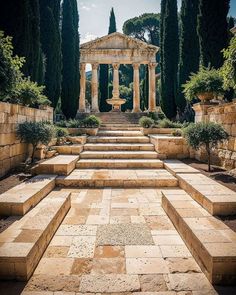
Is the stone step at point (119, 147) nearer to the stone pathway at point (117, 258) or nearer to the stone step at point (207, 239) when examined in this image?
the stone pathway at point (117, 258)

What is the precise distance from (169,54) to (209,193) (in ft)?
54.2

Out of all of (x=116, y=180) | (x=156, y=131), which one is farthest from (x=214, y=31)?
(x=116, y=180)

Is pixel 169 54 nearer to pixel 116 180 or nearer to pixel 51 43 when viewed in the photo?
pixel 51 43

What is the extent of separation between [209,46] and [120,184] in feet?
29.0

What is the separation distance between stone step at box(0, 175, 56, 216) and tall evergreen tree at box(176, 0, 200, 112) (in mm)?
13267

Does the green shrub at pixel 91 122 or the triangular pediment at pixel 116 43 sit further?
the triangular pediment at pixel 116 43

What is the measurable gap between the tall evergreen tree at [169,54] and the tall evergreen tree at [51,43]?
8.39 m

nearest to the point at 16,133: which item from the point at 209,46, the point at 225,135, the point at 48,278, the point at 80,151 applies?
the point at 80,151

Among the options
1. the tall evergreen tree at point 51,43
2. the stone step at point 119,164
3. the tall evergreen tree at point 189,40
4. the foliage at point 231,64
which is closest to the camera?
the foliage at point 231,64

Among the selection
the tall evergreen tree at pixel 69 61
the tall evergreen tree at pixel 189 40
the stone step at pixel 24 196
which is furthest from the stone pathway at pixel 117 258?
the tall evergreen tree at pixel 69 61

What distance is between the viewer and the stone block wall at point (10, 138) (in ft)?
18.6

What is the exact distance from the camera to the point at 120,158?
26.8 feet

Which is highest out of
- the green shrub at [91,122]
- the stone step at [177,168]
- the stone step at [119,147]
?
the green shrub at [91,122]

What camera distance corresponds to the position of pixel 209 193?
4.08 metres
